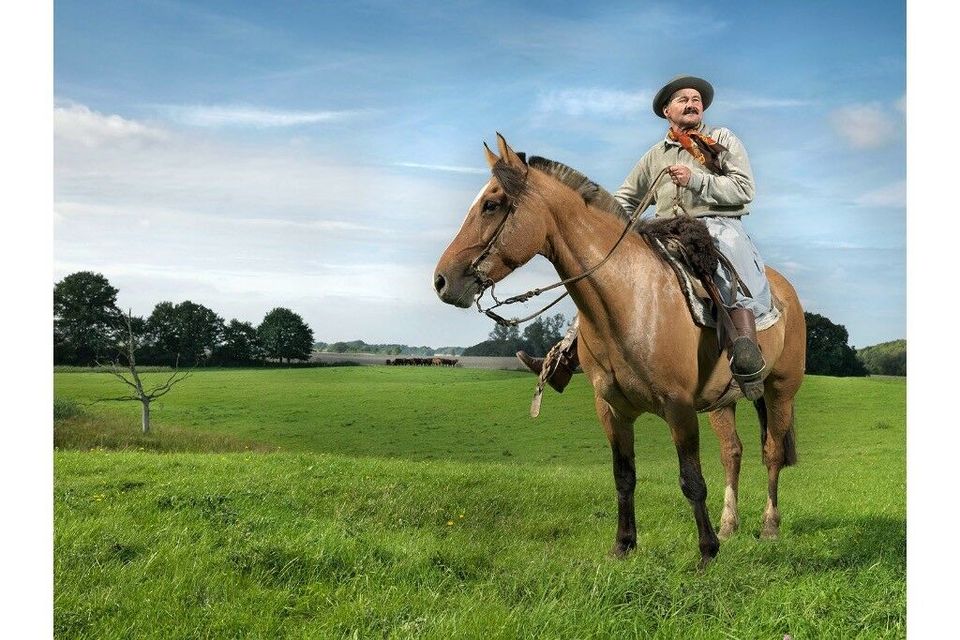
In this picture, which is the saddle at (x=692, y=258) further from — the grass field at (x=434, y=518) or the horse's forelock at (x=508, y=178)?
the grass field at (x=434, y=518)

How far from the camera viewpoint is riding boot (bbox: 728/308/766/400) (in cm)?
530

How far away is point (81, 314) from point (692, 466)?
246 inches

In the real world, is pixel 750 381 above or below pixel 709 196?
below

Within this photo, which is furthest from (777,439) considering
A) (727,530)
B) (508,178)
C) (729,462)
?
(508,178)

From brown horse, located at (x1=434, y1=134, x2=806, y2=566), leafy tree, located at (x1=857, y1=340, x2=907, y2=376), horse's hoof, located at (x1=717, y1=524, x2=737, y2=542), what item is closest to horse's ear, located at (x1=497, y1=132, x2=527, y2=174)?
brown horse, located at (x1=434, y1=134, x2=806, y2=566)

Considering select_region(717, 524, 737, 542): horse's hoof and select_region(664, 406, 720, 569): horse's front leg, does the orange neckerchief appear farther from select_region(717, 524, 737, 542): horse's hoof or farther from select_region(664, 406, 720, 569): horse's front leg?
select_region(717, 524, 737, 542): horse's hoof

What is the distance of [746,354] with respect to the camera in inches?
208

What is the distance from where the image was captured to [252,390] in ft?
37.6

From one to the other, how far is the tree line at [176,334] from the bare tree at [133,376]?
61 millimetres

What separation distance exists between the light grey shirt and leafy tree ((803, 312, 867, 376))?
3.02 metres

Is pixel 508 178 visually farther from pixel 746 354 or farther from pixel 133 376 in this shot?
pixel 133 376

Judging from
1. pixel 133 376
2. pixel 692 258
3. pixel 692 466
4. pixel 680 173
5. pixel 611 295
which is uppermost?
pixel 680 173
